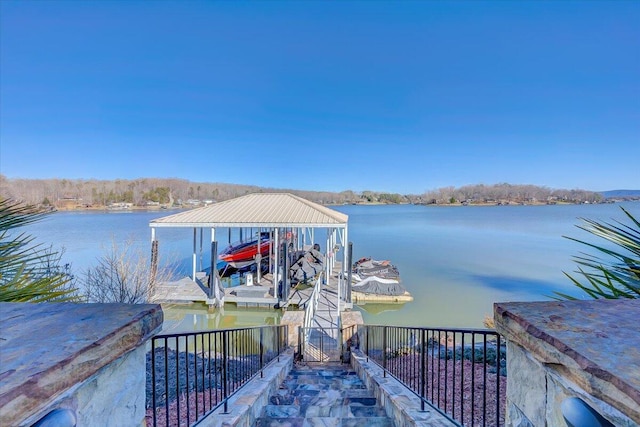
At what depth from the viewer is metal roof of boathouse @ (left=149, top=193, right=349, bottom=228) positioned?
429 inches

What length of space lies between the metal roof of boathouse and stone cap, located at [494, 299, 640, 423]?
902cm

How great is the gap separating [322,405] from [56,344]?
2848mm

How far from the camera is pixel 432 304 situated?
39.8ft

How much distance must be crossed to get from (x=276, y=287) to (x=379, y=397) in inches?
336

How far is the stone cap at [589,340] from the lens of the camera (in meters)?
0.71

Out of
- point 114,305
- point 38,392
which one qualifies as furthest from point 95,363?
point 114,305

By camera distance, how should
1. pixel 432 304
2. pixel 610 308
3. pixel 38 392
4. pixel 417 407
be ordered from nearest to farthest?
pixel 38 392 → pixel 610 308 → pixel 417 407 → pixel 432 304

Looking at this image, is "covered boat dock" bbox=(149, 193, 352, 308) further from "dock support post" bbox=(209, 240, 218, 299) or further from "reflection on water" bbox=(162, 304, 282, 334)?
"reflection on water" bbox=(162, 304, 282, 334)

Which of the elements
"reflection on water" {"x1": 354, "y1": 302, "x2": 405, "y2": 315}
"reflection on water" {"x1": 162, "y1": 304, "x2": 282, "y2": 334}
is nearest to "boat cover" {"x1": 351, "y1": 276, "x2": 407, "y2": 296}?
"reflection on water" {"x1": 354, "y1": 302, "x2": 405, "y2": 315}

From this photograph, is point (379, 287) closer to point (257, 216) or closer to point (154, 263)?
point (257, 216)

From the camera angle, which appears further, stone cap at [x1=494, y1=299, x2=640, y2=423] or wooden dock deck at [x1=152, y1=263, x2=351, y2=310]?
wooden dock deck at [x1=152, y1=263, x2=351, y2=310]

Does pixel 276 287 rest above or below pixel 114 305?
below

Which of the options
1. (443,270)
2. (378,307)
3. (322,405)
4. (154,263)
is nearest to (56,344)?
(322,405)

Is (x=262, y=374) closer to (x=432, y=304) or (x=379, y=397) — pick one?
(x=379, y=397)
